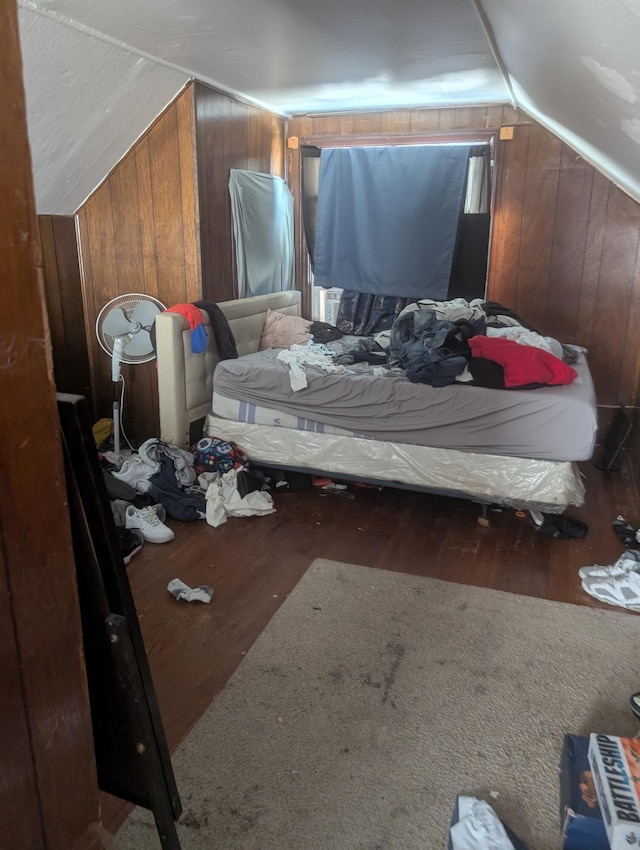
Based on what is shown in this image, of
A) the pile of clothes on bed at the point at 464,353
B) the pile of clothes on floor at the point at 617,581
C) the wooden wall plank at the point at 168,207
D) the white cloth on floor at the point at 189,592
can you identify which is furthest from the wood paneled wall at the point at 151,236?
the pile of clothes on floor at the point at 617,581

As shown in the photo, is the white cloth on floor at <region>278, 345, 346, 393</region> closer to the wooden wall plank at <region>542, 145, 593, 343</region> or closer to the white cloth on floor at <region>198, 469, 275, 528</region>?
the white cloth on floor at <region>198, 469, 275, 528</region>

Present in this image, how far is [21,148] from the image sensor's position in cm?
67

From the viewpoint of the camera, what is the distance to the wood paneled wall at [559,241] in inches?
176

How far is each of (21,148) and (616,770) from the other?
1630 mm

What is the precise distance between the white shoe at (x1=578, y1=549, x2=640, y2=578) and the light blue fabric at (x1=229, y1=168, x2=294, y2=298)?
2877mm

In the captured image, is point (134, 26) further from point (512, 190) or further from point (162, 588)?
point (512, 190)

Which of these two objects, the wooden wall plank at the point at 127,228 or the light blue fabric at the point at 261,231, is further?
the light blue fabric at the point at 261,231

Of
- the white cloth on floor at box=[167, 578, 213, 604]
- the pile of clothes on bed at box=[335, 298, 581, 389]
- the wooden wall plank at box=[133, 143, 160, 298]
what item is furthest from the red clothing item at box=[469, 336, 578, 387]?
the wooden wall plank at box=[133, 143, 160, 298]

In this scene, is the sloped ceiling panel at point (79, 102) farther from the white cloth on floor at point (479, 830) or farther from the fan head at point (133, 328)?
the white cloth on floor at point (479, 830)

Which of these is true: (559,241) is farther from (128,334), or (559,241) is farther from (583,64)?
(128,334)

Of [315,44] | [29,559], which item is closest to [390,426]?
[315,44]

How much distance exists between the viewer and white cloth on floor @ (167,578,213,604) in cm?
251

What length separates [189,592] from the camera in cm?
253

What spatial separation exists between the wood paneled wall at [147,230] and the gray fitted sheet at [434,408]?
2.93ft
